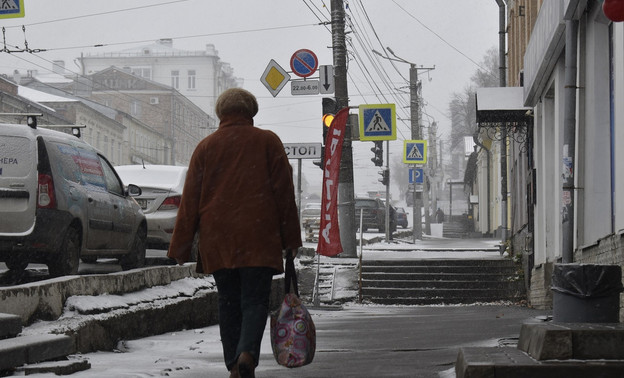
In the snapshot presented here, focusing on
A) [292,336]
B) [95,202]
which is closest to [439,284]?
[95,202]

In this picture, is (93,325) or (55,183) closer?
(93,325)

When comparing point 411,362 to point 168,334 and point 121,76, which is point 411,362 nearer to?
point 168,334

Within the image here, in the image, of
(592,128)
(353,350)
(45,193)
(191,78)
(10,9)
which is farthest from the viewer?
(191,78)

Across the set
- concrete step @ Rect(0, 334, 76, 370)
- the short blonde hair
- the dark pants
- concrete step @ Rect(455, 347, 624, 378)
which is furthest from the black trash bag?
concrete step @ Rect(0, 334, 76, 370)

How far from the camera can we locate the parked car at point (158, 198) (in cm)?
1397

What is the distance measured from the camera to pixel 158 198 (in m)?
14.1

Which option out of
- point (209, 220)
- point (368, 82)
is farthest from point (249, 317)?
point (368, 82)

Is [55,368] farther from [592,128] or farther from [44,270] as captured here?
[592,128]

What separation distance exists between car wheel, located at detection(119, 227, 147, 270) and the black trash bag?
681cm

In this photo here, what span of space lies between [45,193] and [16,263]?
937mm

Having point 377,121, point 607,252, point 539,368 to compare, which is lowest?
point 539,368

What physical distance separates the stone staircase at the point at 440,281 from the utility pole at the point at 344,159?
1.56m

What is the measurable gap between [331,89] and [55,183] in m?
9.80

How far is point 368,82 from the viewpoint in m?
35.7
